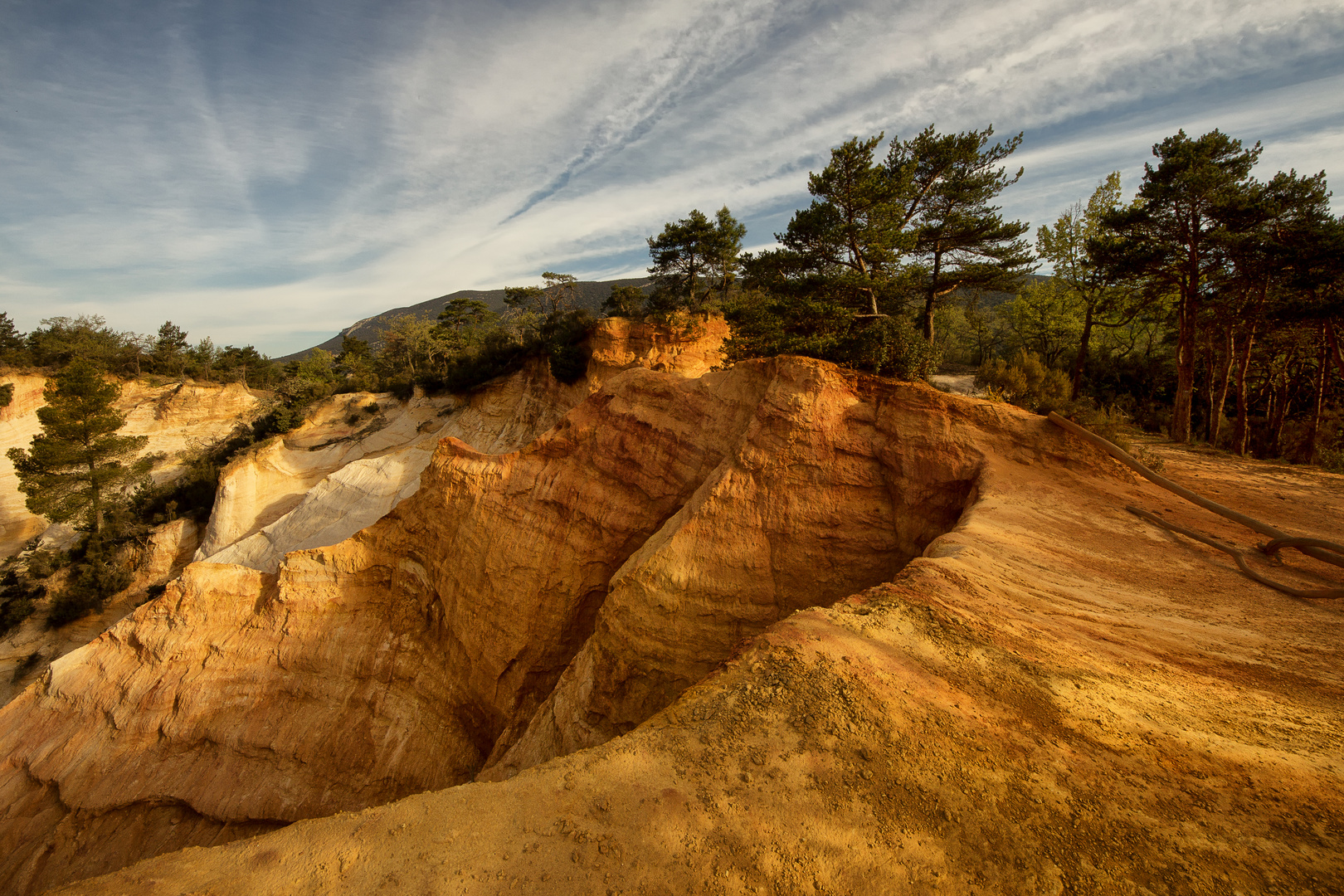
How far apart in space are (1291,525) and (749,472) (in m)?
7.59

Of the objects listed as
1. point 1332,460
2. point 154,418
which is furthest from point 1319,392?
point 154,418

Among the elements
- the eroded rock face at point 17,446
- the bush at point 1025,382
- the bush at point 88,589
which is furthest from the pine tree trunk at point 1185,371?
the eroded rock face at point 17,446

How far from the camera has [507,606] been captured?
11109 mm

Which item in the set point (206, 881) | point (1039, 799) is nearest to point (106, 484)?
point (206, 881)

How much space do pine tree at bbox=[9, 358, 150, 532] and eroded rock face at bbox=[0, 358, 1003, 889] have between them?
51.9 feet

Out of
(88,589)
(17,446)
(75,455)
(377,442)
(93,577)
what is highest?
(17,446)

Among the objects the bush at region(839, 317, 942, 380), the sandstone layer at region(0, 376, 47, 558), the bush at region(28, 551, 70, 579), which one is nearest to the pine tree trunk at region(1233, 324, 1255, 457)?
the bush at region(839, 317, 942, 380)

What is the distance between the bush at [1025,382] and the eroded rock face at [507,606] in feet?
16.2

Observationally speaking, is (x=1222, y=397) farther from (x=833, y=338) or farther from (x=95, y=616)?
(x=95, y=616)

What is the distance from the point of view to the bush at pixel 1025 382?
1378 centimetres

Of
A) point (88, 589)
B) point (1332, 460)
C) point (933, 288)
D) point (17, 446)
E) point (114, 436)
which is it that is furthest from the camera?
point (17, 446)

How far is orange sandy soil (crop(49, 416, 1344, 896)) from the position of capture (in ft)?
8.79

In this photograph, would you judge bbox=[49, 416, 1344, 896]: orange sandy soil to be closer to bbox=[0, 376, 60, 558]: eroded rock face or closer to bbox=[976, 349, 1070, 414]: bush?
bbox=[976, 349, 1070, 414]: bush

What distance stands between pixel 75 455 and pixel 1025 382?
40721mm
